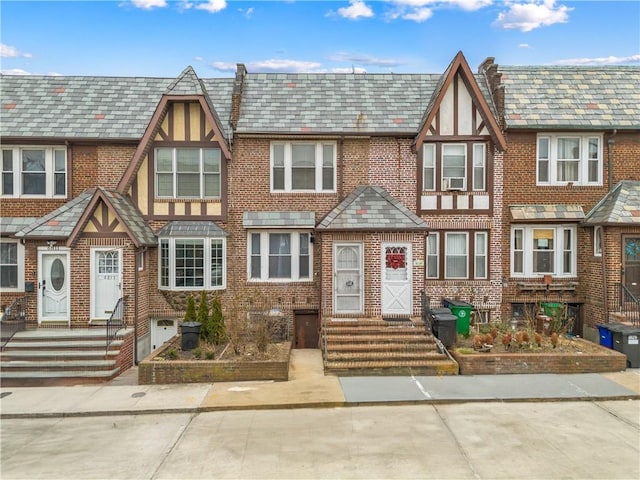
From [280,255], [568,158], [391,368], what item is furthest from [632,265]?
[280,255]

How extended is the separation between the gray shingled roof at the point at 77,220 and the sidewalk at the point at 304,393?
4483 mm

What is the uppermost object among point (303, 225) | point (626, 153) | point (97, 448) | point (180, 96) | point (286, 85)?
point (286, 85)

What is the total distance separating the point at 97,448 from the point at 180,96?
10.6 meters

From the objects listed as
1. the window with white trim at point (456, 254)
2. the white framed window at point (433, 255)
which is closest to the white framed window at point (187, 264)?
the white framed window at point (433, 255)

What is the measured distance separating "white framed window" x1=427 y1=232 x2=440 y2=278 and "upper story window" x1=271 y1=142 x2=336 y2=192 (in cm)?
383

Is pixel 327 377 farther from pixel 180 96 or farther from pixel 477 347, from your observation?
pixel 180 96

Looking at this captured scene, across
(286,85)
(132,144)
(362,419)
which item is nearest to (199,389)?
(362,419)

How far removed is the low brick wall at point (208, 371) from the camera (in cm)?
1148

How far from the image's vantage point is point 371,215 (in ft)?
47.8

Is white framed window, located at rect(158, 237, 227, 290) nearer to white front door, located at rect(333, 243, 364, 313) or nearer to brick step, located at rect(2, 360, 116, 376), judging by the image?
brick step, located at rect(2, 360, 116, 376)

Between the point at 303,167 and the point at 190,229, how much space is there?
4.35 meters

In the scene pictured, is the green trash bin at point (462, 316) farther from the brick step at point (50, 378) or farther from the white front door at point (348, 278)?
the brick step at point (50, 378)

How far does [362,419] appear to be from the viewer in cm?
929

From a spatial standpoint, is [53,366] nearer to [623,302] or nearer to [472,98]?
[472,98]
